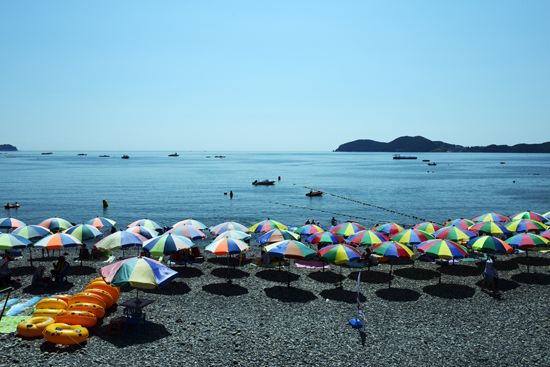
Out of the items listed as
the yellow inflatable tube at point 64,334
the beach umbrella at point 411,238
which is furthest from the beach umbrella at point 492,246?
the yellow inflatable tube at point 64,334

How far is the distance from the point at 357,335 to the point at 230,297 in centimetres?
617

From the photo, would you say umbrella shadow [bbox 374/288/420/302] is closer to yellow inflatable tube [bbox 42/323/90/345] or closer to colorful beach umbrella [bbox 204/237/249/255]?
colorful beach umbrella [bbox 204/237/249/255]

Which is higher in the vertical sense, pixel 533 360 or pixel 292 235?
pixel 292 235

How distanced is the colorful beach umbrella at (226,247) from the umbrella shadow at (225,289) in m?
1.63

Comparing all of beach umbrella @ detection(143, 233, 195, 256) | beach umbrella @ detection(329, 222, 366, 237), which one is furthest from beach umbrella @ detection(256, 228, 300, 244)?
beach umbrella @ detection(329, 222, 366, 237)

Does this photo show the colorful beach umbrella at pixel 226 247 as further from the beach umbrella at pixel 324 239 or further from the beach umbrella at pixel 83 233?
the beach umbrella at pixel 83 233

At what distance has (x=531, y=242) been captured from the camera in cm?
1894

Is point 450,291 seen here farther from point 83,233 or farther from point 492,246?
point 83,233

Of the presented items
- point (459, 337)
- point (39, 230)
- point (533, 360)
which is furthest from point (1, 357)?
point (533, 360)

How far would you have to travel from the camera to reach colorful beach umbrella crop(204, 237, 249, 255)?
58.9ft

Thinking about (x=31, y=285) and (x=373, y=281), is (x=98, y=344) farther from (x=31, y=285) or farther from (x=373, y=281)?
(x=373, y=281)

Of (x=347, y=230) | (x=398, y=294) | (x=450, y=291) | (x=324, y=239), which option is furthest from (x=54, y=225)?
(x=450, y=291)

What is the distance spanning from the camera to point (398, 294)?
1695 centimetres

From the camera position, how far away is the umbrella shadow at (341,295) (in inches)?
639
